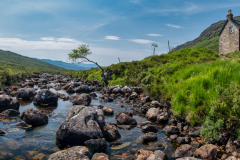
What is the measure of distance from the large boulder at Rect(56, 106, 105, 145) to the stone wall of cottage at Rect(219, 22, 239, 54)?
44055mm

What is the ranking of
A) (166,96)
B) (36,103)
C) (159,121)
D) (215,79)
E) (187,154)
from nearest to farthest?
(187,154)
(215,79)
(159,121)
(166,96)
(36,103)

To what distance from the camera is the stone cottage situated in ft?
127

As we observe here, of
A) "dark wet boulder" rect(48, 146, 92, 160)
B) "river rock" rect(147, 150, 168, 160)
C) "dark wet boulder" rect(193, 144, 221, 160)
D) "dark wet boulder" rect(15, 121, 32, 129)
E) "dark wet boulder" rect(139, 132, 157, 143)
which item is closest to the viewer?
"dark wet boulder" rect(48, 146, 92, 160)

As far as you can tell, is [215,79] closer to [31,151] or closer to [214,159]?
[214,159]

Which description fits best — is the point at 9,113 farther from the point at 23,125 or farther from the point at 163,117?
the point at 163,117

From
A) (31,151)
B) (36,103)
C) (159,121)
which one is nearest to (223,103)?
(159,121)

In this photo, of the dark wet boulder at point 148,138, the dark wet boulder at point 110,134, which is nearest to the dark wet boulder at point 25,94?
the dark wet boulder at point 110,134

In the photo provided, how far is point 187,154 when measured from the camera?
297 inches

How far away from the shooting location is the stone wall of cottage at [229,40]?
127 ft

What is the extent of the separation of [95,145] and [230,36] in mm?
47417

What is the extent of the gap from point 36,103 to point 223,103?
1913 centimetres

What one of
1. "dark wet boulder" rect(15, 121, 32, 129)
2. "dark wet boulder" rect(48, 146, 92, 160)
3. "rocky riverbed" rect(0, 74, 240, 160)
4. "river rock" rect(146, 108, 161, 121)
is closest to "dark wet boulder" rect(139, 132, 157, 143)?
"rocky riverbed" rect(0, 74, 240, 160)

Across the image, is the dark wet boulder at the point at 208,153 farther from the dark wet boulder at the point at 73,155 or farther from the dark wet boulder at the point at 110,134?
the dark wet boulder at the point at 73,155

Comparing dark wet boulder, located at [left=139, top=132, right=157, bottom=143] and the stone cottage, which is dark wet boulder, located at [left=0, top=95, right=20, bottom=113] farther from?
the stone cottage
